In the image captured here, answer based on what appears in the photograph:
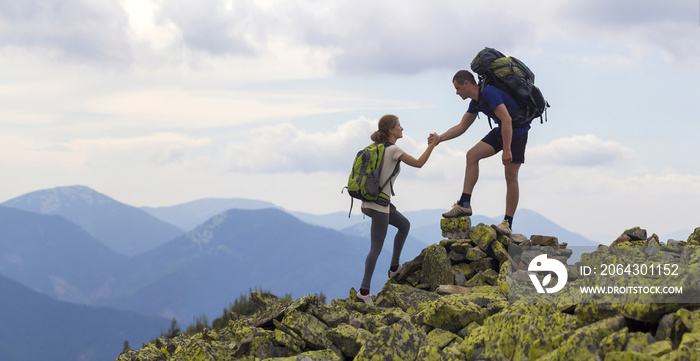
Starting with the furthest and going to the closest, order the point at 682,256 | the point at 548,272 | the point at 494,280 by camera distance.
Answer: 1. the point at 494,280
2. the point at 548,272
3. the point at 682,256

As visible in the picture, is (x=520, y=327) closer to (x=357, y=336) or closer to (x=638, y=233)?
(x=357, y=336)

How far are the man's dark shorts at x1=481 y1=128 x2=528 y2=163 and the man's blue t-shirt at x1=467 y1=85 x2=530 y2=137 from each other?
11 cm

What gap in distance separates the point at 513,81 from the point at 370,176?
4.13 metres

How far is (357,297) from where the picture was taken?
12375 millimetres

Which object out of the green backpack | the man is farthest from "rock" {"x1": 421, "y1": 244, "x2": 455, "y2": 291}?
the green backpack

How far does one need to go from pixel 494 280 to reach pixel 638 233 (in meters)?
3.76

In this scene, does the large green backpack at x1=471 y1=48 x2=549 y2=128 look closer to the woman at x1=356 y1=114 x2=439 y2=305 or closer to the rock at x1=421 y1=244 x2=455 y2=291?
the woman at x1=356 y1=114 x2=439 y2=305

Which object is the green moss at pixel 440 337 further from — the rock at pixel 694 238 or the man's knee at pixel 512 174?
the rock at pixel 694 238

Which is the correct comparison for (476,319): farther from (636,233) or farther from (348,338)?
(636,233)

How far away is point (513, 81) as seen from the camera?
42.2 ft

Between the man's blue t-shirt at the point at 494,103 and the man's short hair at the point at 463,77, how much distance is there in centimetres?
37

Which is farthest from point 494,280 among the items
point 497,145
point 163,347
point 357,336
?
point 163,347

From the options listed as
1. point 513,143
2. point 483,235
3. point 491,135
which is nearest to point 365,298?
point 483,235

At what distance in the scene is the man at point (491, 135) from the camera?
41.4ft
